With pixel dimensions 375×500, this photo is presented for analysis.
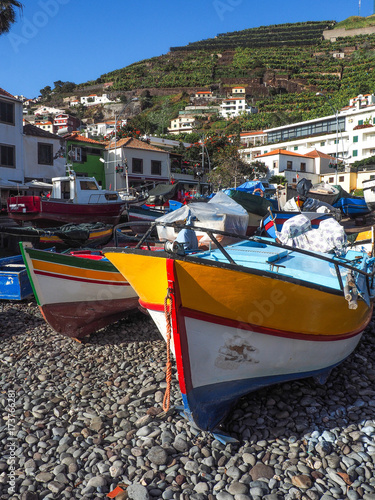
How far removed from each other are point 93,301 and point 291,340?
397cm

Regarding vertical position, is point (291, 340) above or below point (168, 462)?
above

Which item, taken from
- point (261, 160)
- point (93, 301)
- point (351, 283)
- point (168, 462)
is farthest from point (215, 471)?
point (261, 160)

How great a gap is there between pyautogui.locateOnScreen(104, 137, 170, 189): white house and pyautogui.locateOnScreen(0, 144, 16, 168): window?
29.9 feet

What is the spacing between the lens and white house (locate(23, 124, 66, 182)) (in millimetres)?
24780

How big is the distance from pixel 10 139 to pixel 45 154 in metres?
2.89

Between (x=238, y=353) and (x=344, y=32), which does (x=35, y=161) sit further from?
(x=344, y=32)

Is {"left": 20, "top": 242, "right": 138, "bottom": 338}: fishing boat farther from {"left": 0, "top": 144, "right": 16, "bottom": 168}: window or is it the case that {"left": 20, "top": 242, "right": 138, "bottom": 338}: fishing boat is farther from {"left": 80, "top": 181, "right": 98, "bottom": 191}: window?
{"left": 0, "top": 144, "right": 16, "bottom": 168}: window

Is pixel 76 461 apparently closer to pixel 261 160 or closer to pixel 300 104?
pixel 261 160

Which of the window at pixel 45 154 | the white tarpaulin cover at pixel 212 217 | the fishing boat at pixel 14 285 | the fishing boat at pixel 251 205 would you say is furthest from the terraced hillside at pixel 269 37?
the white tarpaulin cover at pixel 212 217

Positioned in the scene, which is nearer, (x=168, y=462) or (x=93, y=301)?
(x=168, y=462)

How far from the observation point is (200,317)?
3904mm

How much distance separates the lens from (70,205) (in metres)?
14.8

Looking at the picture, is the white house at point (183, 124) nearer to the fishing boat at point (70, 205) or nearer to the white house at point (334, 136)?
the white house at point (334, 136)

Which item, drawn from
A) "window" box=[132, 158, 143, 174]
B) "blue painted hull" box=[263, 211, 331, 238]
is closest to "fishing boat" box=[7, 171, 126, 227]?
"blue painted hull" box=[263, 211, 331, 238]
